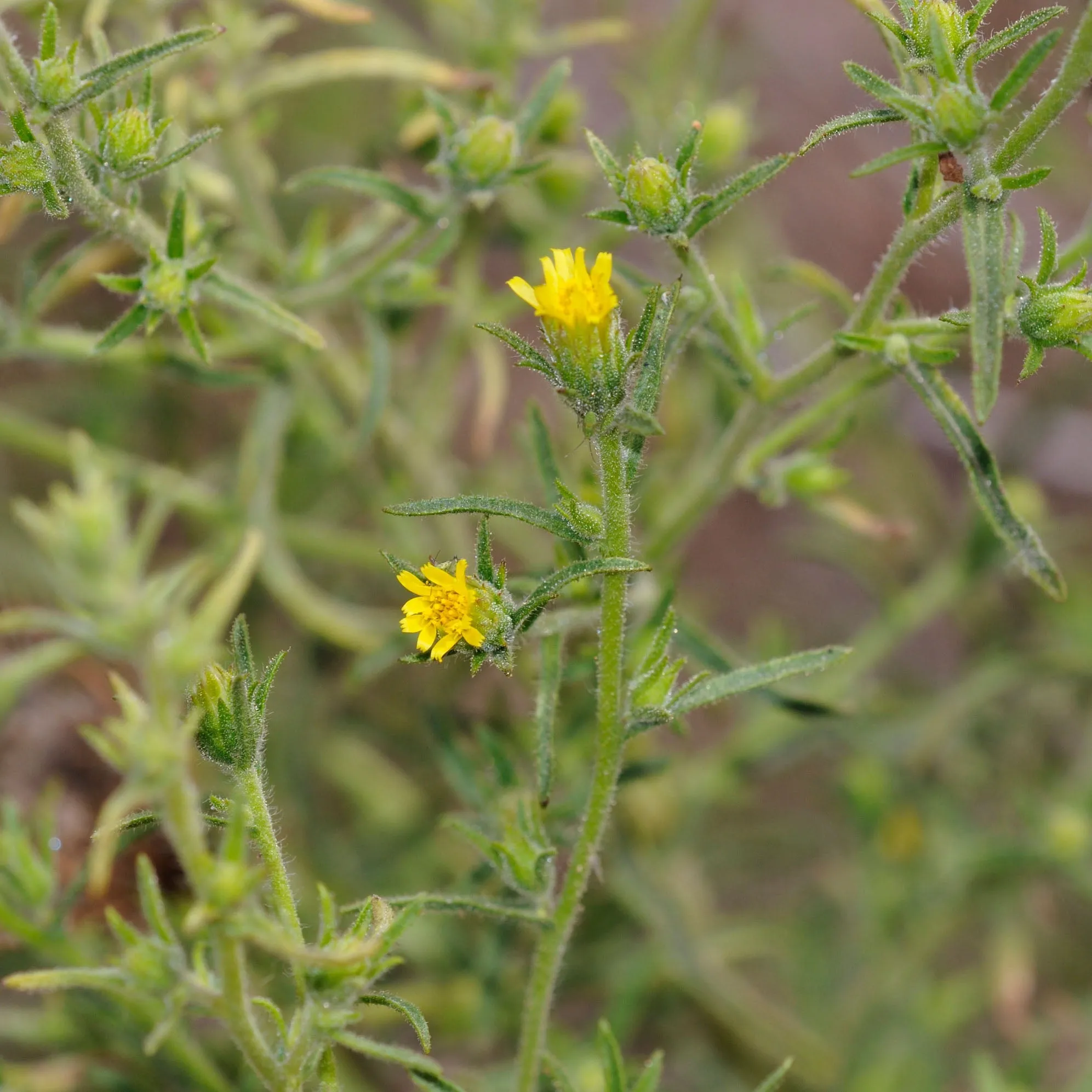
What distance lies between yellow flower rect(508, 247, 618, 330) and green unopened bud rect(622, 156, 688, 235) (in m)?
0.21

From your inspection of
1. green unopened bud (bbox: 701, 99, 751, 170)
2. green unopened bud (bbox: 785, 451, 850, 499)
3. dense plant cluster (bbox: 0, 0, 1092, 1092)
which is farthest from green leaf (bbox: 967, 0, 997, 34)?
green unopened bud (bbox: 701, 99, 751, 170)

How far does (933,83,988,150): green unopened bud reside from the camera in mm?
1591

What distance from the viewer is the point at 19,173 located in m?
1.79

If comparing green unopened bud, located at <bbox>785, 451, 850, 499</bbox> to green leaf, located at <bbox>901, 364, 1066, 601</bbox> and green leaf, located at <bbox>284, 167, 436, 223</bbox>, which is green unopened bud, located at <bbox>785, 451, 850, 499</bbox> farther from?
green leaf, located at <bbox>284, 167, 436, 223</bbox>

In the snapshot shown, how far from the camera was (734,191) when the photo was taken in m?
1.85

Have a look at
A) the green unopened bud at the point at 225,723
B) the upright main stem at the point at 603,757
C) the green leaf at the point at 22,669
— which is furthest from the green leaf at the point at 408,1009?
the green leaf at the point at 22,669

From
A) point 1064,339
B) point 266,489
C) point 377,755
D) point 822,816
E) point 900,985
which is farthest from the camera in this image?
point 822,816

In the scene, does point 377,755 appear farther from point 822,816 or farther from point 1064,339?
point 1064,339

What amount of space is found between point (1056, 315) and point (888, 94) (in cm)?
42

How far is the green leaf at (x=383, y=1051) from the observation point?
1526mm

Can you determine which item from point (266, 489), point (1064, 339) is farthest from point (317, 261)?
point (1064, 339)

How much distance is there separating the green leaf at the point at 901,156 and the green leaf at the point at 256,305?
40.6 inches

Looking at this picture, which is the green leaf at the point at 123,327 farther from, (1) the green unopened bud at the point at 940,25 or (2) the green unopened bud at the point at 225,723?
(1) the green unopened bud at the point at 940,25

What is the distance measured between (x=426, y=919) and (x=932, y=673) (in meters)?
2.72
